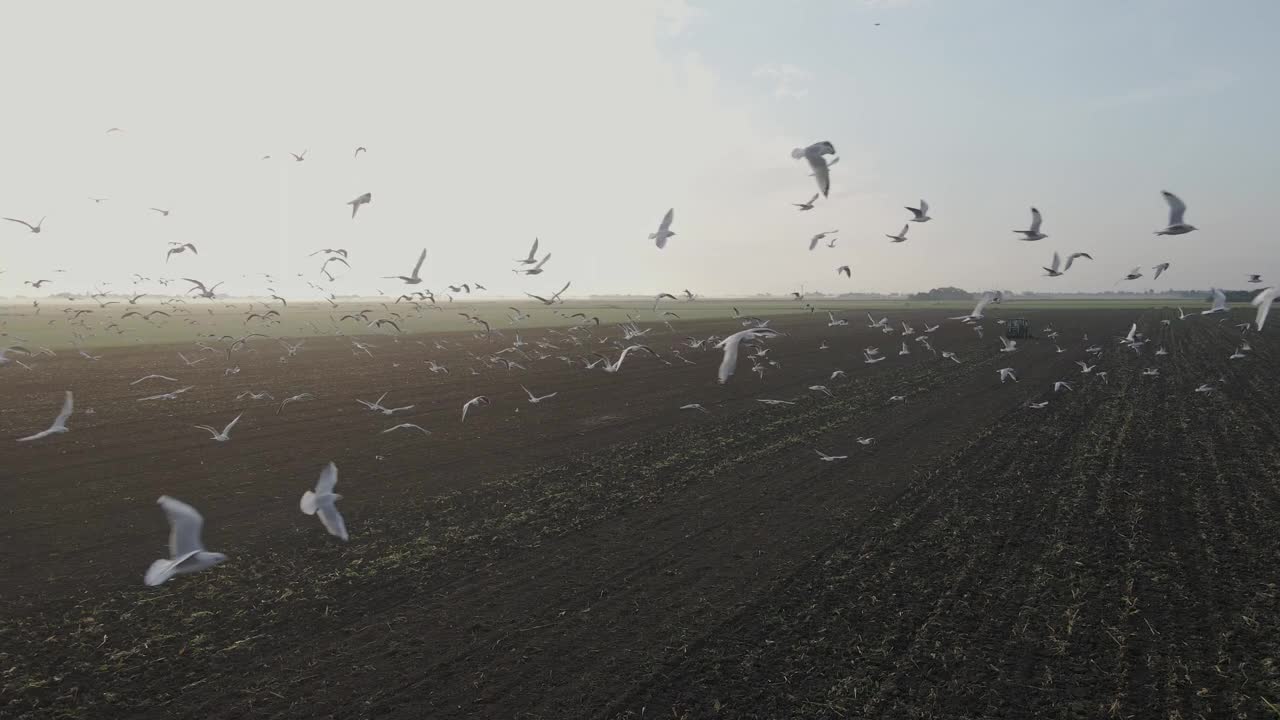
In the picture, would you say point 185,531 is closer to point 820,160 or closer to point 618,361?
point 820,160

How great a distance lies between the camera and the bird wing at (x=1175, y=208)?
1211cm

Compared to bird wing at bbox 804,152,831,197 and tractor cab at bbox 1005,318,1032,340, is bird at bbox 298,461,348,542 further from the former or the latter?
tractor cab at bbox 1005,318,1032,340

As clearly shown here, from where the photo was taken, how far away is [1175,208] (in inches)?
488

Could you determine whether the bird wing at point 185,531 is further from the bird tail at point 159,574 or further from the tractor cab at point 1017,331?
the tractor cab at point 1017,331

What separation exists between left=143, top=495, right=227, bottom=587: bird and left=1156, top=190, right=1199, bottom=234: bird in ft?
52.0

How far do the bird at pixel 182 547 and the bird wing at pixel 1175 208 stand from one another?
52.0 ft

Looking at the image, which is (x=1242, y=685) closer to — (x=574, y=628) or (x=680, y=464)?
(x=574, y=628)

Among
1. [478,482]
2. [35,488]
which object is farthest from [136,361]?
[478,482]

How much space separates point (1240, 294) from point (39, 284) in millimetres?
203739

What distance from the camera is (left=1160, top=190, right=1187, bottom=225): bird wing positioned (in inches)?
477

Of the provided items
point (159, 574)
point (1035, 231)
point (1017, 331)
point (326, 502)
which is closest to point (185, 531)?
point (159, 574)

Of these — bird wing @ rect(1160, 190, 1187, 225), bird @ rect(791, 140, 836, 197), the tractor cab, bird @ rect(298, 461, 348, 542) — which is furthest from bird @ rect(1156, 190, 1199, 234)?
the tractor cab

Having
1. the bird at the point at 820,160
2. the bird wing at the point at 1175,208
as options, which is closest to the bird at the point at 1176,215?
the bird wing at the point at 1175,208

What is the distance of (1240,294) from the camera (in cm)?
14675
